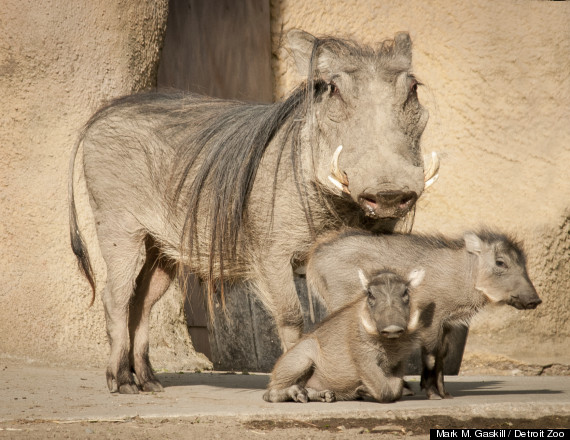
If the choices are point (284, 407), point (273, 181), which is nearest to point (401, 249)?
point (273, 181)

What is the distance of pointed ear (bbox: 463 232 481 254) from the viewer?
14.6 feet

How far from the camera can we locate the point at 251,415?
369cm

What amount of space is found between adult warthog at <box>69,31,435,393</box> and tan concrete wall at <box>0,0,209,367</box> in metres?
0.91

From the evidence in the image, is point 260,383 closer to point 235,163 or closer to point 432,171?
point 235,163

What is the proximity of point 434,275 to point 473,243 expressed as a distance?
0.29 meters

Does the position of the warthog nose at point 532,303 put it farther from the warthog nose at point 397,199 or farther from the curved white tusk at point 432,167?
the warthog nose at point 397,199

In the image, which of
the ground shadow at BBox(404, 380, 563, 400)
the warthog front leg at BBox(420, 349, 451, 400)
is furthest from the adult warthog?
the ground shadow at BBox(404, 380, 563, 400)

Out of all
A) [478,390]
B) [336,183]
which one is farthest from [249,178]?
[478,390]

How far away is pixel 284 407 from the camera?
152 inches

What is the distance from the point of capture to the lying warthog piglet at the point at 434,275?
425 centimetres

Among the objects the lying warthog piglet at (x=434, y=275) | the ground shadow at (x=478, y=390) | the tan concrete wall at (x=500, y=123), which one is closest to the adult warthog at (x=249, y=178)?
the lying warthog piglet at (x=434, y=275)

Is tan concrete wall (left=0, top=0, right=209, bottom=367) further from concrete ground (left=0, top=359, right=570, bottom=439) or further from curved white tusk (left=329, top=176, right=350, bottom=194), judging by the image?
curved white tusk (left=329, top=176, right=350, bottom=194)

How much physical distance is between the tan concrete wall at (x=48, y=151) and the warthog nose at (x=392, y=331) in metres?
2.78

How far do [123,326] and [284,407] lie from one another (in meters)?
1.25
